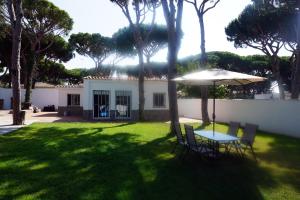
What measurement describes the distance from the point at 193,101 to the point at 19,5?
14648 millimetres

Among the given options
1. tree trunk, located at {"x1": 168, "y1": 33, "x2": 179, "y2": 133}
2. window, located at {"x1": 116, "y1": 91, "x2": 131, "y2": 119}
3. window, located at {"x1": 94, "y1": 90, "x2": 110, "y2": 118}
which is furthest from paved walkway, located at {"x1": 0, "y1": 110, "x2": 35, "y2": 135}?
tree trunk, located at {"x1": 168, "y1": 33, "x2": 179, "y2": 133}

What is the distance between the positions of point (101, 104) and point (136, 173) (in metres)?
17.6

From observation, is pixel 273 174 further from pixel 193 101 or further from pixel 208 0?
pixel 193 101

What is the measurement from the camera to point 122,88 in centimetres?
2538

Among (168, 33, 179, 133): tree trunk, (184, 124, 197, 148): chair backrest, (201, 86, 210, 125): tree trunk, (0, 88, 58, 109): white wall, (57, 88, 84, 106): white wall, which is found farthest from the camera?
(0, 88, 58, 109): white wall

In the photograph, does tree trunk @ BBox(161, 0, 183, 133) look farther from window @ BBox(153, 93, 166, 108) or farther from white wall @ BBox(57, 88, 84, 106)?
white wall @ BBox(57, 88, 84, 106)

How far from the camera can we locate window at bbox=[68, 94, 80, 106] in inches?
1232

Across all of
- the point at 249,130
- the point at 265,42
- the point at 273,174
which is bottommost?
the point at 273,174

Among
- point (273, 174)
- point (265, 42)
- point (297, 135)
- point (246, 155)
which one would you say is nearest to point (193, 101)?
point (265, 42)

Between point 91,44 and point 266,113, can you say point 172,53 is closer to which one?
point 266,113

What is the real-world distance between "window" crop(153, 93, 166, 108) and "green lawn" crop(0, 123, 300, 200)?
1439cm

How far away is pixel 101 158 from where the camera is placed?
911cm

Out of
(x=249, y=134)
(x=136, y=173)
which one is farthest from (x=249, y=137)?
(x=136, y=173)

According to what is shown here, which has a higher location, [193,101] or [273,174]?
[193,101]
